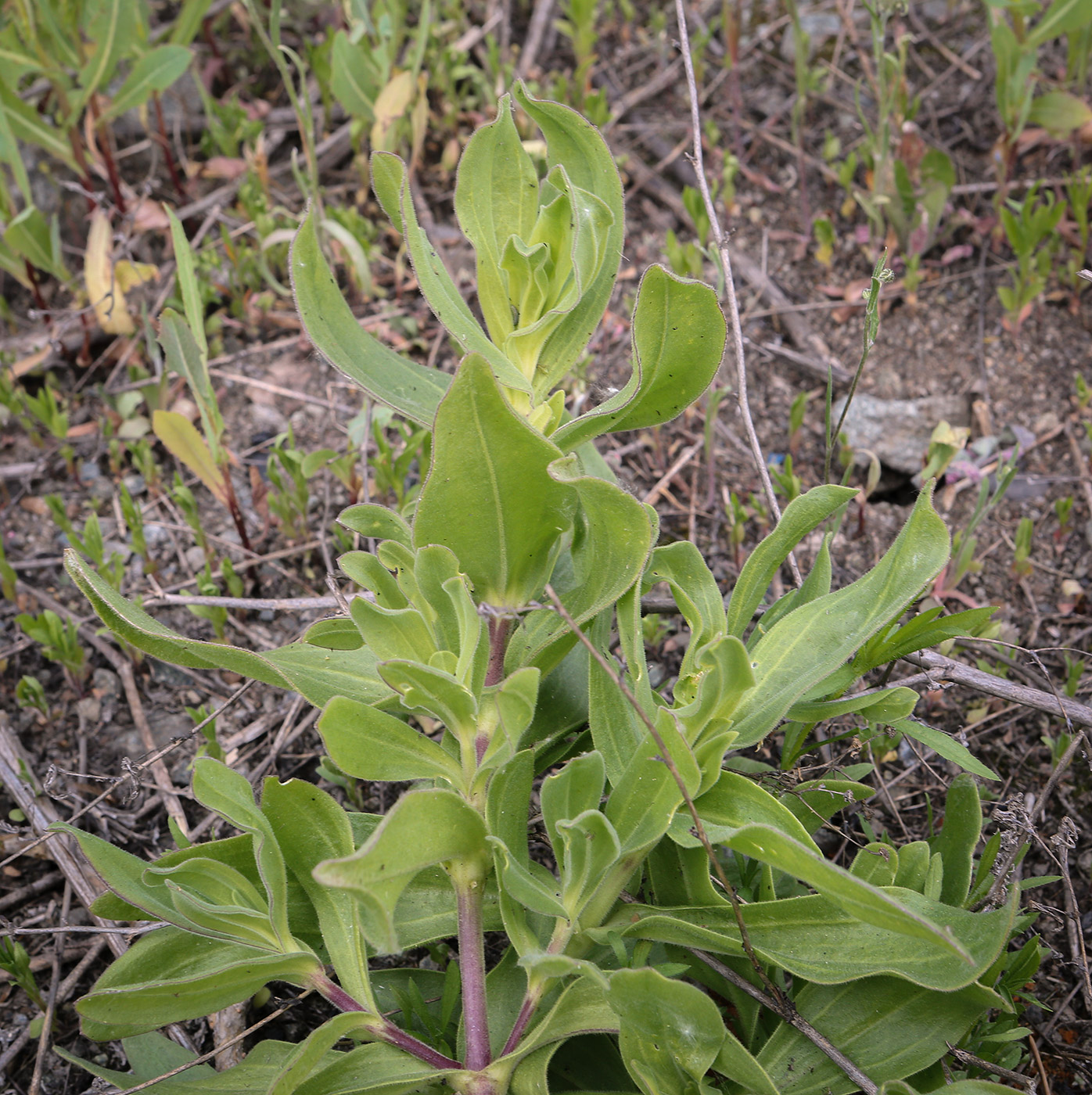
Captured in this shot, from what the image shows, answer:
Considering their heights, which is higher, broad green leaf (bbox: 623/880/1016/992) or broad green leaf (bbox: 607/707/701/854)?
broad green leaf (bbox: 607/707/701/854)

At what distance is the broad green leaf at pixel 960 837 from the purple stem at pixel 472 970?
0.97 metres

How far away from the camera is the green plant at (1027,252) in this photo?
11.5ft

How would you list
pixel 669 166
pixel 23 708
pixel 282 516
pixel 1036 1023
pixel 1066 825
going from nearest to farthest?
pixel 1066 825
pixel 1036 1023
pixel 23 708
pixel 282 516
pixel 669 166

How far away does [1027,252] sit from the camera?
354cm

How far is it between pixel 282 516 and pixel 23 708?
0.95 meters

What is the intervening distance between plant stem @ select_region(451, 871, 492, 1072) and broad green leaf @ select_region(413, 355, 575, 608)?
56 cm

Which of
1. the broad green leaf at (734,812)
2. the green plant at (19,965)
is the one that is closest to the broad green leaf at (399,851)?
the broad green leaf at (734,812)

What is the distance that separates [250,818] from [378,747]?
11.5 inches

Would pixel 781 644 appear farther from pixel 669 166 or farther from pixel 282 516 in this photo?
pixel 669 166

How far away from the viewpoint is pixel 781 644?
2.00 meters

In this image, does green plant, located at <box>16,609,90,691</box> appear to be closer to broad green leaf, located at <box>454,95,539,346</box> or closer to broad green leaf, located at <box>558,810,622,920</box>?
broad green leaf, located at <box>454,95,539,346</box>

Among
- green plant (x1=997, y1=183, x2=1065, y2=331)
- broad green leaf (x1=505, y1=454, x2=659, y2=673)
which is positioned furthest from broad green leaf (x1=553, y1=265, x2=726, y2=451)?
green plant (x1=997, y1=183, x2=1065, y2=331)

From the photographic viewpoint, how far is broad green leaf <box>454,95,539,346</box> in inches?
87.0

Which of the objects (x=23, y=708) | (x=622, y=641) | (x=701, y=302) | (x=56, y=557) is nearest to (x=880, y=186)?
(x=701, y=302)
